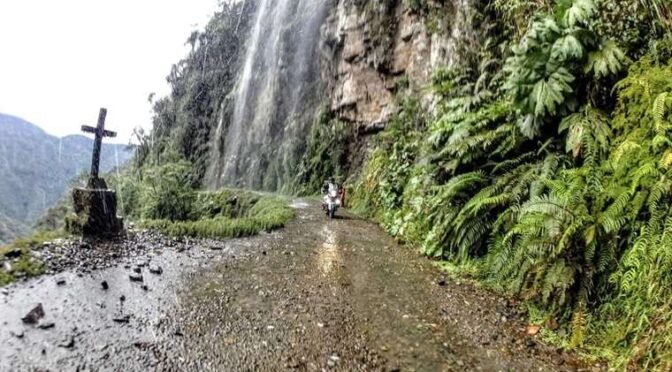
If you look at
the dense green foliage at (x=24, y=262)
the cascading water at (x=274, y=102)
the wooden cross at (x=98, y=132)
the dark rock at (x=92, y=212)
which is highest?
the cascading water at (x=274, y=102)

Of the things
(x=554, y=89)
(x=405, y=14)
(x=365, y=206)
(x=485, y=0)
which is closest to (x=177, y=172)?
(x=365, y=206)

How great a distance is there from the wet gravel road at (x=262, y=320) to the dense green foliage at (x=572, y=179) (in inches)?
19.9

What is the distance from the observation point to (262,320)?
378cm

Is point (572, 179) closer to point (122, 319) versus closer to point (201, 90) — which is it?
point (122, 319)

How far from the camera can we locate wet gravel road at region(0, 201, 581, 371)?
9.86 feet

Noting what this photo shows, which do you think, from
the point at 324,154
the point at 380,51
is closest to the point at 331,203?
the point at 380,51

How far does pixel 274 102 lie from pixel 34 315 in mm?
22431

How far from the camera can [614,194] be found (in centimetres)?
359

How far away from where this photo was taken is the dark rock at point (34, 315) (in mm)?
3449

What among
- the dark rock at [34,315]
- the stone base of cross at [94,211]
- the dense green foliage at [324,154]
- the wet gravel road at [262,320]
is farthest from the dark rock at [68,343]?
the dense green foliage at [324,154]

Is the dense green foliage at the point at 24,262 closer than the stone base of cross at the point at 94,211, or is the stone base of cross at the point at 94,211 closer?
the dense green foliage at the point at 24,262

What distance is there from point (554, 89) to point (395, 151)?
19.9 feet

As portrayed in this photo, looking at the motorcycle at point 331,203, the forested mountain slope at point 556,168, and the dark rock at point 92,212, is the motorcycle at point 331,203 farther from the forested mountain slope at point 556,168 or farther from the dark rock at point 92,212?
the dark rock at point 92,212

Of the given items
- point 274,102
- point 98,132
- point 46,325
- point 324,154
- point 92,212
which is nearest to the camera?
point 46,325
